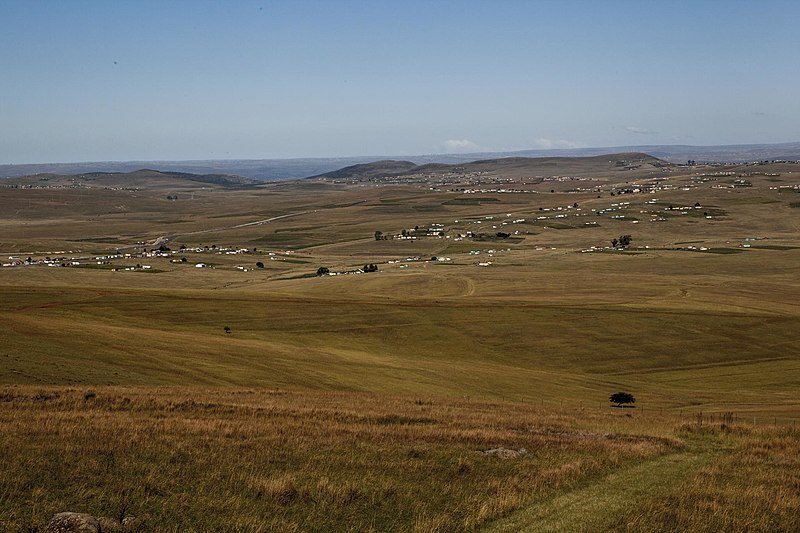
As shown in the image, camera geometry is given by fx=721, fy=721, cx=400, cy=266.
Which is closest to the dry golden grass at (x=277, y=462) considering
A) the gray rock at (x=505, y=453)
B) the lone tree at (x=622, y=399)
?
the gray rock at (x=505, y=453)

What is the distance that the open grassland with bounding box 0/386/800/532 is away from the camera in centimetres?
1556

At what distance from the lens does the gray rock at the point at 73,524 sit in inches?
530

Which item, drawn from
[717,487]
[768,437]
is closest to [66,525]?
[717,487]

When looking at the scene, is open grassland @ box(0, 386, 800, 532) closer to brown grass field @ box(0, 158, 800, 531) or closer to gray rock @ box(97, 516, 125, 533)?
brown grass field @ box(0, 158, 800, 531)

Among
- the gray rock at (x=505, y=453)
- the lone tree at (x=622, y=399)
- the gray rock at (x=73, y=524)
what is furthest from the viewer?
the lone tree at (x=622, y=399)

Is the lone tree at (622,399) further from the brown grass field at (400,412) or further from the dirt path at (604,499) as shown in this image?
the dirt path at (604,499)

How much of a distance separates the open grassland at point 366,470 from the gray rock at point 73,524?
384 millimetres

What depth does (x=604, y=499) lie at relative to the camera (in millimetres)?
17984

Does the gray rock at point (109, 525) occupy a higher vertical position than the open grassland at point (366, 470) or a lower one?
higher

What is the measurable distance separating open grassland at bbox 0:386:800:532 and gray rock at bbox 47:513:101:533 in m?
0.38

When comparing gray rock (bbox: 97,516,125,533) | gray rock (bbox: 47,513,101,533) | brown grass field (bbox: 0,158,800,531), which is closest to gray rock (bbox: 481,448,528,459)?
brown grass field (bbox: 0,158,800,531)

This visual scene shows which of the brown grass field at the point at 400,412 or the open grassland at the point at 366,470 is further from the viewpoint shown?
the brown grass field at the point at 400,412

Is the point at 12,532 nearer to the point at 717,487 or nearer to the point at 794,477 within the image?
the point at 717,487

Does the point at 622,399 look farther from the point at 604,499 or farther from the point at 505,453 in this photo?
the point at 604,499
